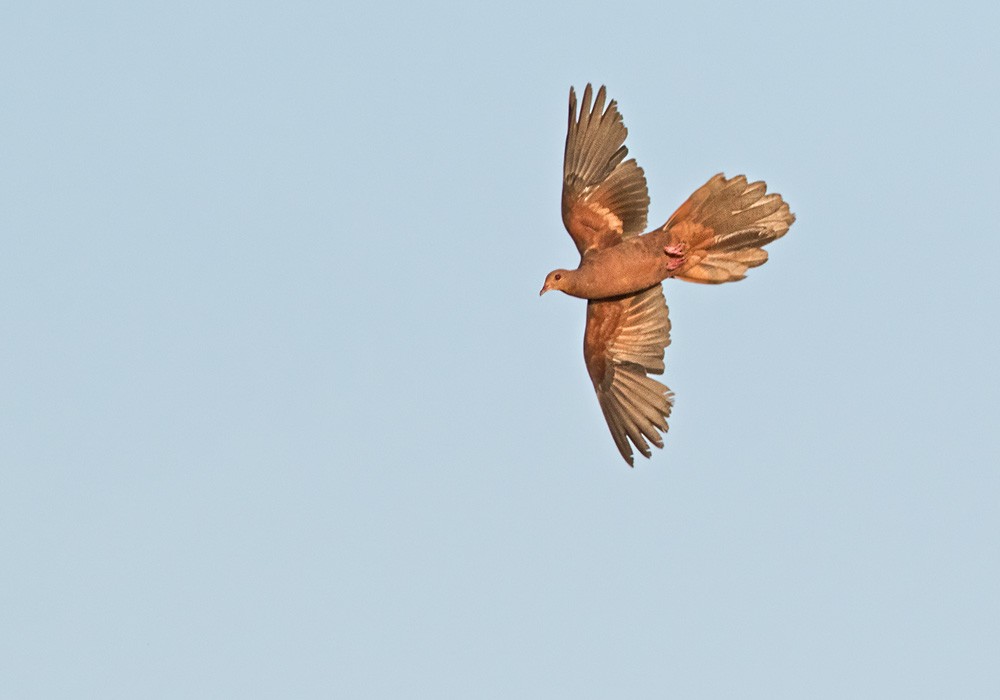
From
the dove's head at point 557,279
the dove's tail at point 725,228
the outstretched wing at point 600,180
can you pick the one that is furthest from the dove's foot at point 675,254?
the dove's head at point 557,279

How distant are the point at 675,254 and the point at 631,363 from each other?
6.89ft

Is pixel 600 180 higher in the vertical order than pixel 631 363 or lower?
higher

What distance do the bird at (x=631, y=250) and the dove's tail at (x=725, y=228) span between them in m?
0.01

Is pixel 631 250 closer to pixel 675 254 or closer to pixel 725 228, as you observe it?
pixel 675 254

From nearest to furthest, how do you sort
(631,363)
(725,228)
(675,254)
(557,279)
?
(725,228) → (675,254) → (557,279) → (631,363)

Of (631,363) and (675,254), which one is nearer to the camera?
(675,254)

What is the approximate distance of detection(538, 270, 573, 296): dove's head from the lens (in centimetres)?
2158

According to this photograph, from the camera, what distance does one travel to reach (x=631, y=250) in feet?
69.9

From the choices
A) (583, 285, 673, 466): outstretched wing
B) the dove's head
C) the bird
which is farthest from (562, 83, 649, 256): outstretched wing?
(583, 285, 673, 466): outstretched wing

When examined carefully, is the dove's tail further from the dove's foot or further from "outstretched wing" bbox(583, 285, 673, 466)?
"outstretched wing" bbox(583, 285, 673, 466)

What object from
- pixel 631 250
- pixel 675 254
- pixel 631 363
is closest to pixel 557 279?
pixel 631 250

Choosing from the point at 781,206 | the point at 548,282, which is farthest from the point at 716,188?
the point at 548,282

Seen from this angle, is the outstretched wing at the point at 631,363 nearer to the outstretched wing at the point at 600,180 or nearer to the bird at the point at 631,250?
the bird at the point at 631,250

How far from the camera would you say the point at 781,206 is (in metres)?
21.0
